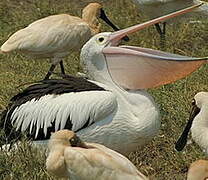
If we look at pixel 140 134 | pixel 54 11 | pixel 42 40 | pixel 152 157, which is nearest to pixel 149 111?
pixel 140 134

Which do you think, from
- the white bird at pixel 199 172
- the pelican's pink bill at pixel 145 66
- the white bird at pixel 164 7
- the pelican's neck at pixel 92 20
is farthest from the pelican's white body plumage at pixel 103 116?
the white bird at pixel 164 7

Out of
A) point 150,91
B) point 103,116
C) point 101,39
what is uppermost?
point 101,39

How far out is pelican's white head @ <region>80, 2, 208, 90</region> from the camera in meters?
6.93

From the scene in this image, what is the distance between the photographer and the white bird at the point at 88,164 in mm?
5414

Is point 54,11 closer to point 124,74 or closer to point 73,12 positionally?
point 73,12

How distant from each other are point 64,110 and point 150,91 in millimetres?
2169

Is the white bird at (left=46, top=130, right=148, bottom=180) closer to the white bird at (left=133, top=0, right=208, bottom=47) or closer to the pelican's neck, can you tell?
the pelican's neck

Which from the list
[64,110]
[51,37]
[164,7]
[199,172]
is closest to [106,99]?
[64,110]

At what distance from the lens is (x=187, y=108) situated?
809cm

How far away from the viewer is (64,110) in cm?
671

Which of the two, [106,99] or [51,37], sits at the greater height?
[106,99]

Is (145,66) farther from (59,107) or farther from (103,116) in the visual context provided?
(59,107)

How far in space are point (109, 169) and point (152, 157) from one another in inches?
82.9

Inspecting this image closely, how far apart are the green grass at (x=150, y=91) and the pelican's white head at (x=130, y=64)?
73 cm
